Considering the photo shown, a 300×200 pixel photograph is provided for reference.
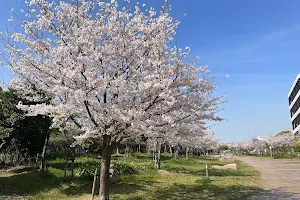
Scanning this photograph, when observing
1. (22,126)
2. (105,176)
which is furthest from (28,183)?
(22,126)

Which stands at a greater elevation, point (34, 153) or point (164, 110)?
point (164, 110)

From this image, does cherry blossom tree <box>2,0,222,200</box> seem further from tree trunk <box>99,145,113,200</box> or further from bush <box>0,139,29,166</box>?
bush <box>0,139,29,166</box>

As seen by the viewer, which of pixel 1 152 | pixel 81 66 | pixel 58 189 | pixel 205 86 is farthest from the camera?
pixel 1 152

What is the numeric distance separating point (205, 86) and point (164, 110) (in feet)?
6.43

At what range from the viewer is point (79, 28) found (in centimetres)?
936

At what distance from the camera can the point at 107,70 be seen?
966 centimetres

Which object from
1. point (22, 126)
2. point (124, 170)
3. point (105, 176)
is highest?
point (22, 126)

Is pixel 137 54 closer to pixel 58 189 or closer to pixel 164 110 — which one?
pixel 164 110

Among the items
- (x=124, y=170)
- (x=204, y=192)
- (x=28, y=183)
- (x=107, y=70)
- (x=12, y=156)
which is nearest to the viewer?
(x=107, y=70)

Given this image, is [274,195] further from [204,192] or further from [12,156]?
[12,156]

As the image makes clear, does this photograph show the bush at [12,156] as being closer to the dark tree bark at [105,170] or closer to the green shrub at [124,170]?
the green shrub at [124,170]

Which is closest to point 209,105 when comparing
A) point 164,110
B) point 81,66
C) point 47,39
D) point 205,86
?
point 205,86

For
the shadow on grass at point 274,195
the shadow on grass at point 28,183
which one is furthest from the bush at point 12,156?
the shadow on grass at point 274,195

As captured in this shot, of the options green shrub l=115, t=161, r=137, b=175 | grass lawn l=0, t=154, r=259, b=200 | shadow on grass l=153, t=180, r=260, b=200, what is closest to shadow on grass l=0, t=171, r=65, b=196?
grass lawn l=0, t=154, r=259, b=200
